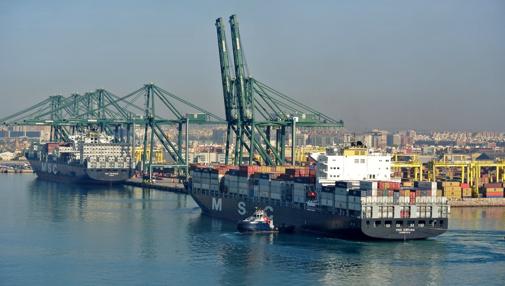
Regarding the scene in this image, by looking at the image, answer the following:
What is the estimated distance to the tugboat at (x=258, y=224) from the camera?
3584cm

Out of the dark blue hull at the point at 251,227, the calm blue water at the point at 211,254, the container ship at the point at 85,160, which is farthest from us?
the container ship at the point at 85,160

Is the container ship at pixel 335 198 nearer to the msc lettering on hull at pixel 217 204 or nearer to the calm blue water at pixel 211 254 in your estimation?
the msc lettering on hull at pixel 217 204

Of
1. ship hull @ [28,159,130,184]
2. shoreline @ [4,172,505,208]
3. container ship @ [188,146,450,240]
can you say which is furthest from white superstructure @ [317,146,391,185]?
ship hull @ [28,159,130,184]

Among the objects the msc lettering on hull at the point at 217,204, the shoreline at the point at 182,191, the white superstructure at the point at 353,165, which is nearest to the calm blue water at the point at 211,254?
the msc lettering on hull at the point at 217,204

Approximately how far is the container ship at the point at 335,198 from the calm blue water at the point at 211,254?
0.62m

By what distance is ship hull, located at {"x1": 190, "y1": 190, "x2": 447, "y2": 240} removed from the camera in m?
32.7

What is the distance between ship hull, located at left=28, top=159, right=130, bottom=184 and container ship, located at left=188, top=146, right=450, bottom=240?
24.3 metres

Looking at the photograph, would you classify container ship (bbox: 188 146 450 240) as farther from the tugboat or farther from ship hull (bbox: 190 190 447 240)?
the tugboat

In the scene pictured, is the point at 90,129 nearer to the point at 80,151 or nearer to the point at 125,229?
the point at 80,151

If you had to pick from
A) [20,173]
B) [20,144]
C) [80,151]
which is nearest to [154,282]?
[80,151]

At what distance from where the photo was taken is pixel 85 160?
2771 inches

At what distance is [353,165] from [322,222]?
3423 mm

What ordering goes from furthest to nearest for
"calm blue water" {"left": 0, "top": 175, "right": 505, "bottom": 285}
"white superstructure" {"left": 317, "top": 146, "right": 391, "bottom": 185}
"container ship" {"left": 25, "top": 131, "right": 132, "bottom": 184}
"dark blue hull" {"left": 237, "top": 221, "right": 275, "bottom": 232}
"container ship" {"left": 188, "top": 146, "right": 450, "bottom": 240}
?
1. "container ship" {"left": 25, "top": 131, "right": 132, "bottom": 184}
2. "white superstructure" {"left": 317, "top": 146, "right": 391, "bottom": 185}
3. "dark blue hull" {"left": 237, "top": 221, "right": 275, "bottom": 232}
4. "container ship" {"left": 188, "top": 146, "right": 450, "bottom": 240}
5. "calm blue water" {"left": 0, "top": 175, "right": 505, "bottom": 285}

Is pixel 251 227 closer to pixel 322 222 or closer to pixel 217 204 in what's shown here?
pixel 322 222
